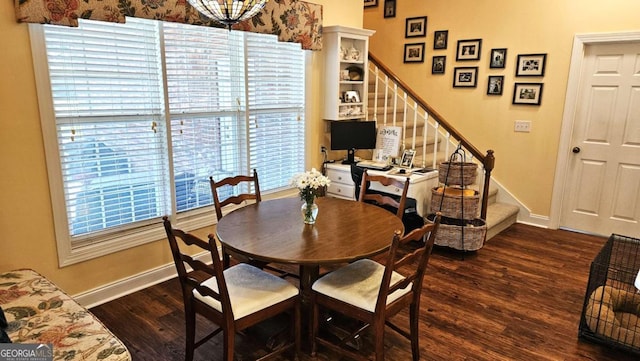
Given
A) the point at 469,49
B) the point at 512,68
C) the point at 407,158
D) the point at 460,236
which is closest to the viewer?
the point at 460,236

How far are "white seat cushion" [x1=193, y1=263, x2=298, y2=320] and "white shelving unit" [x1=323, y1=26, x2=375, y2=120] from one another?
2.34 metres

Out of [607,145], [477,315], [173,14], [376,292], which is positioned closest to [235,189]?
[173,14]

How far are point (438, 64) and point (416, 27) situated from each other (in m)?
0.56

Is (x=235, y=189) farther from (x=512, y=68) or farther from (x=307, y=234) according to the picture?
(x=512, y=68)

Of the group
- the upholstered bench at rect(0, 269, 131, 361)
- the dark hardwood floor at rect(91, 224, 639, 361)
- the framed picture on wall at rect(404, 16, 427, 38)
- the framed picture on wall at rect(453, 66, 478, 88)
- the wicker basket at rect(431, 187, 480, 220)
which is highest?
the framed picture on wall at rect(404, 16, 427, 38)

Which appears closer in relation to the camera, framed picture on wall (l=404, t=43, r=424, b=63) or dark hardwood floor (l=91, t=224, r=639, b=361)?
dark hardwood floor (l=91, t=224, r=639, b=361)

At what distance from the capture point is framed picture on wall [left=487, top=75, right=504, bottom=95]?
472cm

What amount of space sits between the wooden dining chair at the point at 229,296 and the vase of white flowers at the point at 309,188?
430 mm

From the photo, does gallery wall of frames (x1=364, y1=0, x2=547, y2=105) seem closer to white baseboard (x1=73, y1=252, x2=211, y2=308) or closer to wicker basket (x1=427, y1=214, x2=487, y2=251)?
wicker basket (x1=427, y1=214, x2=487, y2=251)

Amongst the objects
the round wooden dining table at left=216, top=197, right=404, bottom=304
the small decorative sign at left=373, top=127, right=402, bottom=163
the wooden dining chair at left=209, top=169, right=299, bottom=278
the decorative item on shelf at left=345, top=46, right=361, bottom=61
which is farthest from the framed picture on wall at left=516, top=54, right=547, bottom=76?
the wooden dining chair at left=209, top=169, right=299, bottom=278

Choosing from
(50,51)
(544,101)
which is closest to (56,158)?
(50,51)

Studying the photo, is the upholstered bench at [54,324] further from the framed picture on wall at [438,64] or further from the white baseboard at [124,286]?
the framed picture on wall at [438,64]

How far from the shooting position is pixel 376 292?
7.02ft

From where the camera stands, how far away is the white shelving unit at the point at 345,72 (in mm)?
4109
